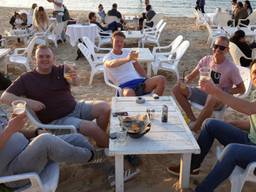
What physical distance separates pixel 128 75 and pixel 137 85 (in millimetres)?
219

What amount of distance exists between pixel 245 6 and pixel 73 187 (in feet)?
35.4

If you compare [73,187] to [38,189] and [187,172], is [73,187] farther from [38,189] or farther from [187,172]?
[187,172]

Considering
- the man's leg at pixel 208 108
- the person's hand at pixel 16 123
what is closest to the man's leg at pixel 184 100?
the man's leg at pixel 208 108

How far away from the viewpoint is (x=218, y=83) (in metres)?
4.41

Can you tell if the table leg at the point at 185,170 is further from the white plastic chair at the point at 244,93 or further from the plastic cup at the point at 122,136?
the white plastic chair at the point at 244,93

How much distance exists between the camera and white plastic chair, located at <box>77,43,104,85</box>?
648 centimetres

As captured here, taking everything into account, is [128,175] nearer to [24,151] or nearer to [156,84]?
[24,151]

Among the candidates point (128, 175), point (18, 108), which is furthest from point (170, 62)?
point (18, 108)

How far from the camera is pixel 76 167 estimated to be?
3.71m

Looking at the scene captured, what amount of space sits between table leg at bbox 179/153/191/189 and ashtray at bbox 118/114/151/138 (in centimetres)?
41

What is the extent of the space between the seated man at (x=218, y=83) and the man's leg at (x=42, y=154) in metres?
1.77

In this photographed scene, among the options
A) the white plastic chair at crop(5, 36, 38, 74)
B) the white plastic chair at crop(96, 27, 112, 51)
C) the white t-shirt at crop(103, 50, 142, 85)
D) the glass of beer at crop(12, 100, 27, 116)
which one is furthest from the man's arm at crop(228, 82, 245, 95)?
the white plastic chair at crop(96, 27, 112, 51)

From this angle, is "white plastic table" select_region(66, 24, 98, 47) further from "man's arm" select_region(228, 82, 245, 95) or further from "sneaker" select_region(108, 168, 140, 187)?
"sneaker" select_region(108, 168, 140, 187)

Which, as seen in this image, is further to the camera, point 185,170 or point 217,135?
point 217,135
